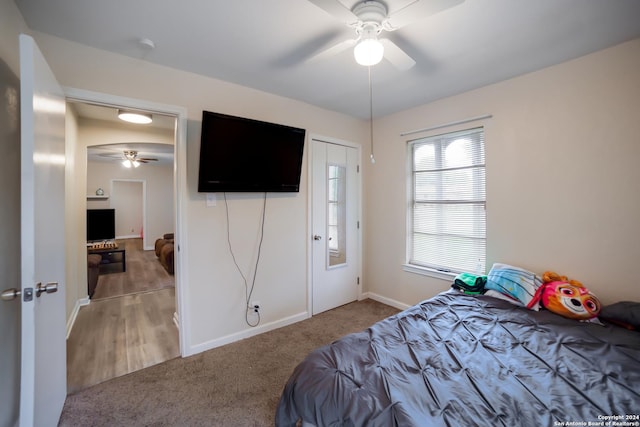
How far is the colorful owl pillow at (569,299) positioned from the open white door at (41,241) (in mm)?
3040

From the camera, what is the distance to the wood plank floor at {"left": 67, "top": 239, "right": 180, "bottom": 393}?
2221 millimetres

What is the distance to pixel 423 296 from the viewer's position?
126 inches

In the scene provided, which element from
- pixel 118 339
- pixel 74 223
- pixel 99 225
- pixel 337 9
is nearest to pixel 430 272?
pixel 337 9

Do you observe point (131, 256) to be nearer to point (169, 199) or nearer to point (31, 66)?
point (169, 199)

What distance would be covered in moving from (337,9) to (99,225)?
21.1ft

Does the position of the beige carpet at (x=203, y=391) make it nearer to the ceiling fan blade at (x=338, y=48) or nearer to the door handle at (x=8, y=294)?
the door handle at (x=8, y=294)

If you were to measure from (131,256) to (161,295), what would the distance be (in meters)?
3.61

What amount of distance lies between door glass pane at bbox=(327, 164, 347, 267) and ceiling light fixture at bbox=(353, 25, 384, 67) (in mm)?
1917

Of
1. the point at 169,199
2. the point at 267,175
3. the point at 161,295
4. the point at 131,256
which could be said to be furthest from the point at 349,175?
the point at 169,199

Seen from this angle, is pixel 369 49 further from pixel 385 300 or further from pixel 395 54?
pixel 385 300

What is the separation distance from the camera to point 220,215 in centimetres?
257

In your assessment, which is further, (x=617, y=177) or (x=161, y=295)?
(x=161, y=295)

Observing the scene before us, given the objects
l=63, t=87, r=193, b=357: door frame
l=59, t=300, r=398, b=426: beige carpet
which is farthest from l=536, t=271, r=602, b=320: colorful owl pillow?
l=63, t=87, r=193, b=357: door frame

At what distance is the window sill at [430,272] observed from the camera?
2.94 meters
